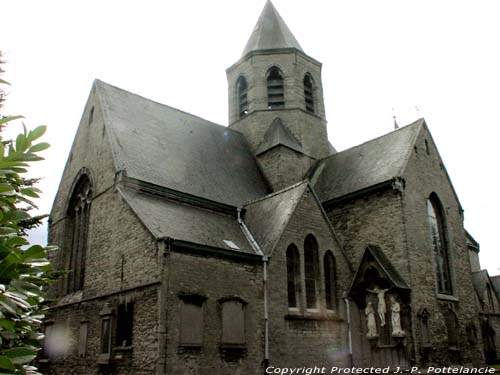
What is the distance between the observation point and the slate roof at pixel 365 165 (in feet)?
61.5

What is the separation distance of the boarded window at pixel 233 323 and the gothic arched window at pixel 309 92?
44.3ft

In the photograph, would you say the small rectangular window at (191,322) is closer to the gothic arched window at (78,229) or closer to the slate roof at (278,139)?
the gothic arched window at (78,229)

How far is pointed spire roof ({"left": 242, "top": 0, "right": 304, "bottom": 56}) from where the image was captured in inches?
1006

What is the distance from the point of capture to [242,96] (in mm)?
25562

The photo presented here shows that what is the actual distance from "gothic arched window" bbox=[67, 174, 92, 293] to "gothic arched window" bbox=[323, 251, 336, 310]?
8257 mm

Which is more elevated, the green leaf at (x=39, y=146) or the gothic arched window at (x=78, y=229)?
the gothic arched window at (x=78, y=229)

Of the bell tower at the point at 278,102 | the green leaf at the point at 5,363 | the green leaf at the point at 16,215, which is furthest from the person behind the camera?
the bell tower at the point at 278,102

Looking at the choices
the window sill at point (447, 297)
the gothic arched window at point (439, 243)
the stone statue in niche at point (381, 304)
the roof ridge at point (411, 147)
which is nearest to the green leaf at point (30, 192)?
the stone statue in niche at point (381, 304)

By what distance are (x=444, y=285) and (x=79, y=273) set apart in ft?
43.6

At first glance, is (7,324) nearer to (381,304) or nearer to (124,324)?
(124,324)

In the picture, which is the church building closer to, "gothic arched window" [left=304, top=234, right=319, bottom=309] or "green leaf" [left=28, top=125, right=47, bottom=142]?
"gothic arched window" [left=304, top=234, right=319, bottom=309]

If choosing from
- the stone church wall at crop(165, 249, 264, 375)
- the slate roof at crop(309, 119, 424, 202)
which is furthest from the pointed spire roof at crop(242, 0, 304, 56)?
the stone church wall at crop(165, 249, 264, 375)

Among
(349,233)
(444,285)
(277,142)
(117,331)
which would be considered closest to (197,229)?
(117,331)

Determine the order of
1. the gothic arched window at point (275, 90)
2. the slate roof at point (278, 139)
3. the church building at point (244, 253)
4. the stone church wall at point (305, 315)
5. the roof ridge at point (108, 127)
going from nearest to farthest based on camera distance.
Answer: the church building at point (244, 253), the stone church wall at point (305, 315), the roof ridge at point (108, 127), the slate roof at point (278, 139), the gothic arched window at point (275, 90)
